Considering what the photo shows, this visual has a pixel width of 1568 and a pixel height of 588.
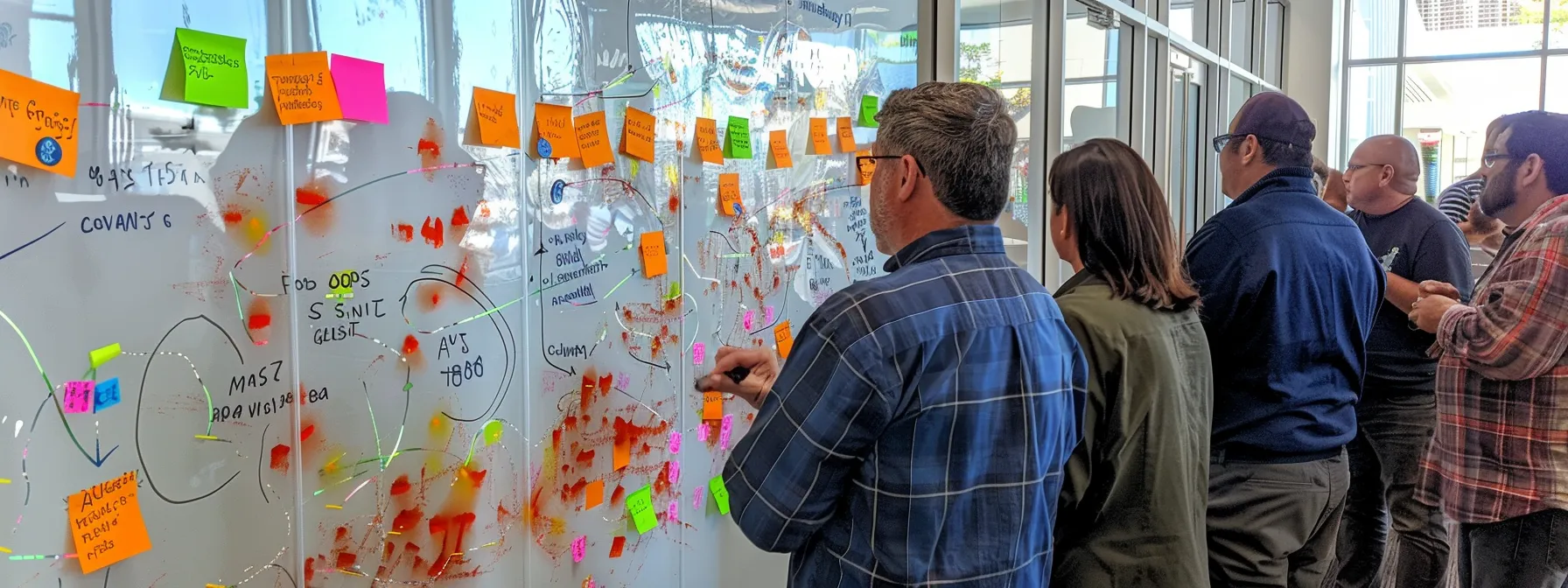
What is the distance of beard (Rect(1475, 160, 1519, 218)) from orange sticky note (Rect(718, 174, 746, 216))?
Answer: 171 cm

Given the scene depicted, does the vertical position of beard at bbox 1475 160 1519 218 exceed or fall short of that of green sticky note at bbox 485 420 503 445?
it exceeds it

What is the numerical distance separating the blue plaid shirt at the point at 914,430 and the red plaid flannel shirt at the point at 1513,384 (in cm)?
141

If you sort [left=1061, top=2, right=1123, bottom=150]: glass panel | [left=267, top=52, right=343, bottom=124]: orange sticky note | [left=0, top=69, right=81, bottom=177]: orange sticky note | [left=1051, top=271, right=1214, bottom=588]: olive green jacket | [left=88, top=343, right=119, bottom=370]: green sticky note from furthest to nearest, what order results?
[left=1061, top=2, right=1123, bottom=150]: glass panel < [left=1051, top=271, right=1214, bottom=588]: olive green jacket < [left=267, top=52, right=343, bottom=124]: orange sticky note < [left=88, top=343, right=119, bottom=370]: green sticky note < [left=0, top=69, right=81, bottom=177]: orange sticky note

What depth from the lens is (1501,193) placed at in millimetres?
2330

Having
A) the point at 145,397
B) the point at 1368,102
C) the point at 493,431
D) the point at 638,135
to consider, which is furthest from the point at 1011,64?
the point at 1368,102

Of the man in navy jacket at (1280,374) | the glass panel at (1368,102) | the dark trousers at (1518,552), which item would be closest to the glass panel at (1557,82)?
the glass panel at (1368,102)

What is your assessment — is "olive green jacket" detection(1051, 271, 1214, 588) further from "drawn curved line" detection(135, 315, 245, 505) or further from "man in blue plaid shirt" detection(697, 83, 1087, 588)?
"drawn curved line" detection(135, 315, 245, 505)

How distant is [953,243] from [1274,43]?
724 cm

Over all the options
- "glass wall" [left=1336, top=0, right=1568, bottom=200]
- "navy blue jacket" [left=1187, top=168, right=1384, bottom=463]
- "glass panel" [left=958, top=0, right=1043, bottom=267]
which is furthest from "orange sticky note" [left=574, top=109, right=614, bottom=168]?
"glass wall" [left=1336, top=0, right=1568, bottom=200]

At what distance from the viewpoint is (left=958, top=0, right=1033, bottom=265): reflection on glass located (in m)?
3.26

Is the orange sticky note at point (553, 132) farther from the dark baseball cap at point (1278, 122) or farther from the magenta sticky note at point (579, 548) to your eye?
the dark baseball cap at point (1278, 122)

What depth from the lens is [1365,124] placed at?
7680 millimetres

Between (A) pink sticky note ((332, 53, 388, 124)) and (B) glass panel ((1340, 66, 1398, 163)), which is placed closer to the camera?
(A) pink sticky note ((332, 53, 388, 124))

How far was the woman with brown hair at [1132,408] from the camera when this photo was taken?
1531 mm
